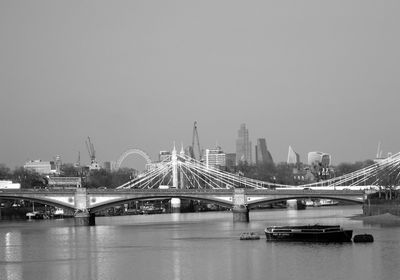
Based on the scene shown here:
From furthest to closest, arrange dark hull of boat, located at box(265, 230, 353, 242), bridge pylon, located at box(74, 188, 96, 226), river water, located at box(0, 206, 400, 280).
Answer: bridge pylon, located at box(74, 188, 96, 226) < dark hull of boat, located at box(265, 230, 353, 242) < river water, located at box(0, 206, 400, 280)

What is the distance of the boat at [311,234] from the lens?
67375 mm

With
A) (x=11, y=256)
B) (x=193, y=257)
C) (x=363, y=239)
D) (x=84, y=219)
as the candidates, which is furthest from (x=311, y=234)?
(x=84, y=219)

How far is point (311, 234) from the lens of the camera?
226ft

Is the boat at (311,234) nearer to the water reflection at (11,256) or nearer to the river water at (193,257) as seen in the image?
the river water at (193,257)

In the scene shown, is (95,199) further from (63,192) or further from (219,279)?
(219,279)

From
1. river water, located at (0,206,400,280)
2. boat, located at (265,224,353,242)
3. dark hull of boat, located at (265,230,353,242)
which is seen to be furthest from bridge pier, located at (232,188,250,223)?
dark hull of boat, located at (265,230,353,242)

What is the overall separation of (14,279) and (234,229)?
4091cm

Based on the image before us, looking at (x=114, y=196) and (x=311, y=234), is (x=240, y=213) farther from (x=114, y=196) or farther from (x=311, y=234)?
(x=311, y=234)

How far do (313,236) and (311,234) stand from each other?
20 cm

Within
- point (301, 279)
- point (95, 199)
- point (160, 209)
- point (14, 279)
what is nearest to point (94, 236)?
point (95, 199)

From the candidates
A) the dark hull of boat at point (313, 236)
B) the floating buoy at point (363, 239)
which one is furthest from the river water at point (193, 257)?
the dark hull of boat at point (313, 236)

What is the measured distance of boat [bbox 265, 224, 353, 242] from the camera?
6738cm

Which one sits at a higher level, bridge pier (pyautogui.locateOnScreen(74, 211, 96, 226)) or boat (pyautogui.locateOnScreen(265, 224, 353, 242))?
bridge pier (pyautogui.locateOnScreen(74, 211, 96, 226))

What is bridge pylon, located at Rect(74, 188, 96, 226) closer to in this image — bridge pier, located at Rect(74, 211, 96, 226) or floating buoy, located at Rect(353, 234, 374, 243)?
bridge pier, located at Rect(74, 211, 96, 226)
